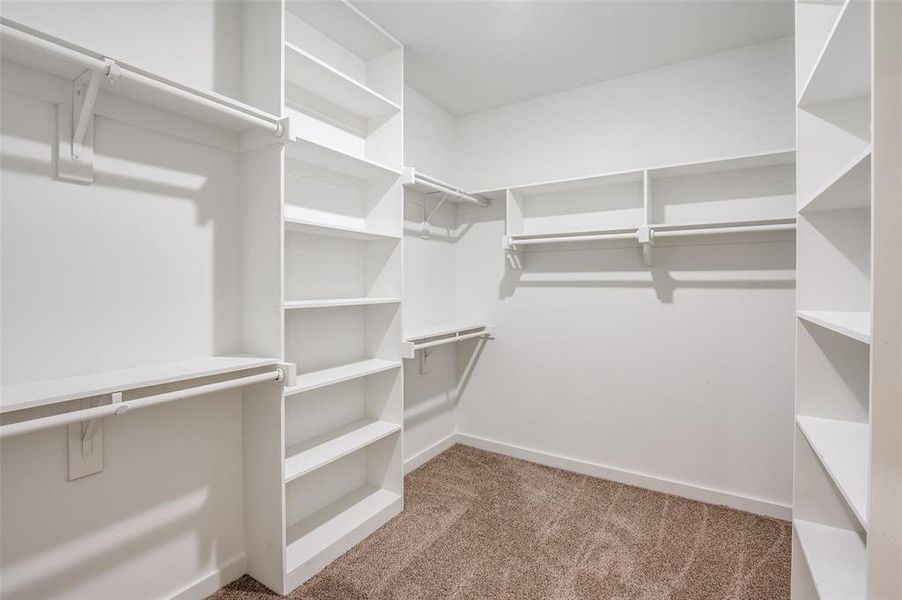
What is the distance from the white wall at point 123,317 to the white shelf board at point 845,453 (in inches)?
78.4

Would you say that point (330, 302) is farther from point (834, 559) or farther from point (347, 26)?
point (834, 559)

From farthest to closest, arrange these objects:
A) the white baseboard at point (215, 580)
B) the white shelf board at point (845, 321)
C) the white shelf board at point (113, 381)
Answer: the white baseboard at point (215, 580) < the white shelf board at point (113, 381) < the white shelf board at point (845, 321)

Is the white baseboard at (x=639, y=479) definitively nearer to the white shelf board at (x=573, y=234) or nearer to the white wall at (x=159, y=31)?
the white shelf board at (x=573, y=234)

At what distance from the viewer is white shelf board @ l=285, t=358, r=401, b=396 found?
Answer: 5.80ft

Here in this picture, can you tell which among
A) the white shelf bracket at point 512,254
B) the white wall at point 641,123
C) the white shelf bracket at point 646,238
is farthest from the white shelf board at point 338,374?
the white wall at point 641,123

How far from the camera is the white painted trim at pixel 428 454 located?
2.85 m

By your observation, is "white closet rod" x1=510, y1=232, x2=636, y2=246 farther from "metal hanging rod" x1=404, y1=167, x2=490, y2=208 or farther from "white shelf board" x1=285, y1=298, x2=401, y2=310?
"white shelf board" x1=285, y1=298, x2=401, y2=310

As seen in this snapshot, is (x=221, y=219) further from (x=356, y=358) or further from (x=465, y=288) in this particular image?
(x=465, y=288)

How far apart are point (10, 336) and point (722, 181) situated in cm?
312

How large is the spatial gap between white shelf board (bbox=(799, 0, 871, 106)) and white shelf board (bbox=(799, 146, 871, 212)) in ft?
0.83

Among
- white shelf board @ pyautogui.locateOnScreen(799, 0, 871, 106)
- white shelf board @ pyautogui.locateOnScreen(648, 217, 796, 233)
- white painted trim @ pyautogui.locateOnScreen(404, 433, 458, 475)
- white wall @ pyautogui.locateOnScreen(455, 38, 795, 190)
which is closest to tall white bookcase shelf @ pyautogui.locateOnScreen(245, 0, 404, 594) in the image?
white painted trim @ pyautogui.locateOnScreen(404, 433, 458, 475)

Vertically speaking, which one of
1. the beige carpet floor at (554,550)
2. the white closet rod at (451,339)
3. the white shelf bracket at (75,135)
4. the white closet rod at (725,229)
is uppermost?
the white shelf bracket at (75,135)

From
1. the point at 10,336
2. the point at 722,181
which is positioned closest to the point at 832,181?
the point at 722,181

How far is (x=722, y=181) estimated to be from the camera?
7.92ft
